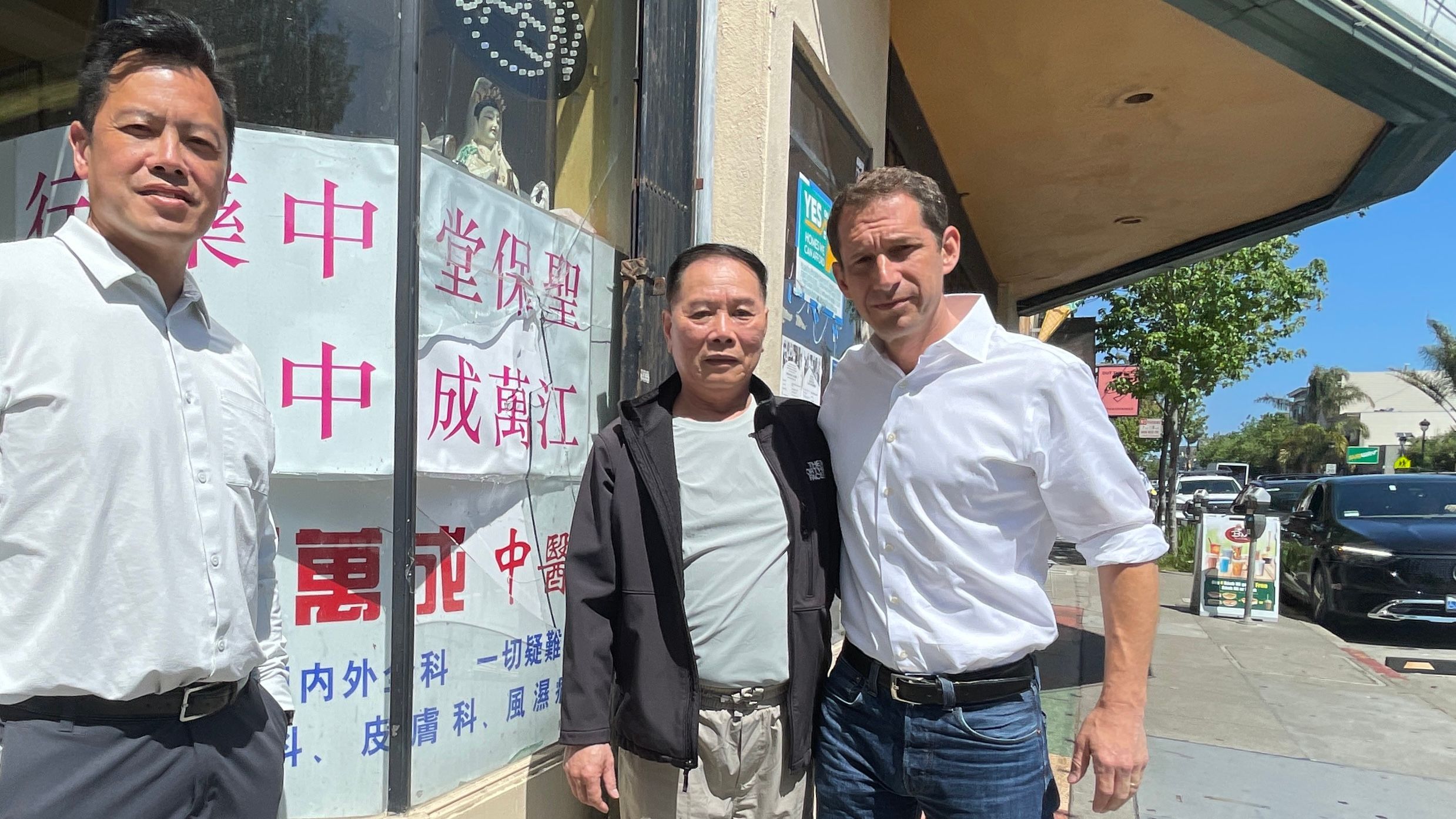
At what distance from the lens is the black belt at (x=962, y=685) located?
177 cm

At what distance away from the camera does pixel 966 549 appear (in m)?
1.80

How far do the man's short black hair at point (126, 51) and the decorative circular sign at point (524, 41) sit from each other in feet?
3.92

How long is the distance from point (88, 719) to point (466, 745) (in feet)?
4.47

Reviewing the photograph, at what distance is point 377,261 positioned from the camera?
2305 mm

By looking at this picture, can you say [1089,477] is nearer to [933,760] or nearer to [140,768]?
[933,760]

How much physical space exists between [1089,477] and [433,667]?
71.2 inches

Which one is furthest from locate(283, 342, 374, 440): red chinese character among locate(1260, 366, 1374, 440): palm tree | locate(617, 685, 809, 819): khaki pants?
locate(1260, 366, 1374, 440): palm tree

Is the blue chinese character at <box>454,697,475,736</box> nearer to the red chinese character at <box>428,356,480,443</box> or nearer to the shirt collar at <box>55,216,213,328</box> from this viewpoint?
the red chinese character at <box>428,356,480,443</box>

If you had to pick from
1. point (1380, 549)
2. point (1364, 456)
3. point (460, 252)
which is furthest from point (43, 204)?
point (1364, 456)

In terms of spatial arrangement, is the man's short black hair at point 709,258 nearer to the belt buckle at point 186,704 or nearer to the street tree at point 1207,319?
the belt buckle at point 186,704

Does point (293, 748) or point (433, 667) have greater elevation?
point (433, 667)

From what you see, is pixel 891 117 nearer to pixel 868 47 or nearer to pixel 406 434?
pixel 868 47

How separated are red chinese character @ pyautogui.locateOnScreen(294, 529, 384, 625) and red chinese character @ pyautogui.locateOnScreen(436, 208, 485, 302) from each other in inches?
28.2

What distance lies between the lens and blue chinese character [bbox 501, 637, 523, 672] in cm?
268
